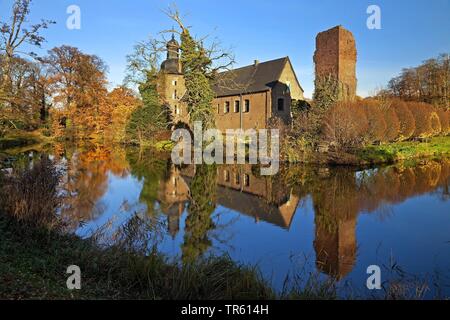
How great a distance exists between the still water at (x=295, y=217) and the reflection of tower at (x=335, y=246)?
2cm

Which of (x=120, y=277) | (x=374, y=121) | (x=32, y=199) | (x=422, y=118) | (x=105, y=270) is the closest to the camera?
(x=120, y=277)

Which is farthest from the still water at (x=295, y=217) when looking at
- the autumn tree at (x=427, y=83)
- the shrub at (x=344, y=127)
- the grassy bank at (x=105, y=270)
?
the autumn tree at (x=427, y=83)

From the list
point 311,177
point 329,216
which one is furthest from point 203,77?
point 329,216

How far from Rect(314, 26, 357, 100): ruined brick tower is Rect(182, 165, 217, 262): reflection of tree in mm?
17129

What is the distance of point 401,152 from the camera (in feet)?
71.0

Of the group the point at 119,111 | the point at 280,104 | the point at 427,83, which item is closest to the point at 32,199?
the point at 280,104

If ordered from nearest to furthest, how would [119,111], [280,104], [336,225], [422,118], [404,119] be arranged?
[336,225] → [404,119] → [422,118] → [280,104] → [119,111]

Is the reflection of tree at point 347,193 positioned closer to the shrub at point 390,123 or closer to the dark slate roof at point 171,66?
the shrub at point 390,123

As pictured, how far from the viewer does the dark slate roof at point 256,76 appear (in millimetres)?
29250

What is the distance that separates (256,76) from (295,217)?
2451 centimetres

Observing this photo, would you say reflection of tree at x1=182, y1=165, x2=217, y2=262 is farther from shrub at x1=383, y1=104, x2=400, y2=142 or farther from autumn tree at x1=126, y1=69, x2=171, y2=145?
autumn tree at x1=126, y1=69, x2=171, y2=145

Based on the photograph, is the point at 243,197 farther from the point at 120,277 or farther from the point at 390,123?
the point at 390,123

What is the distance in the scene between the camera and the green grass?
1917cm
